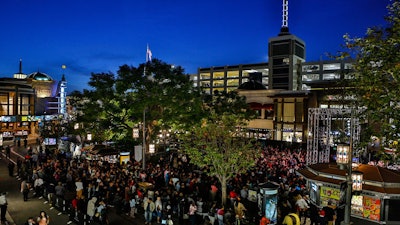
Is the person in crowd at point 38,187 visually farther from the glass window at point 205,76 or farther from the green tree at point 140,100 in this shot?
the glass window at point 205,76

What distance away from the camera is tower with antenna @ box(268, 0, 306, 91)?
81875 mm

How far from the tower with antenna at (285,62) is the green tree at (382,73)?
72781mm

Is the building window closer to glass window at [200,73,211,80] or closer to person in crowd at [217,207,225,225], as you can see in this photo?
glass window at [200,73,211,80]

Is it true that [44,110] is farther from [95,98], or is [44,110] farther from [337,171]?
Result: [337,171]

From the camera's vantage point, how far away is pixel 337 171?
17906 millimetres

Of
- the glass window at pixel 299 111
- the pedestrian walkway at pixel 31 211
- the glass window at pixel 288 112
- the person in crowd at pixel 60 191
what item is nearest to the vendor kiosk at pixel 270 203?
the pedestrian walkway at pixel 31 211

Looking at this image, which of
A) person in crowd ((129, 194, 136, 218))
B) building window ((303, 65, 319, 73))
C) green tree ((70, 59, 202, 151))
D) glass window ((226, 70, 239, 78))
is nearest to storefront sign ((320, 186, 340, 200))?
person in crowd ((129, 194, 136, 218))

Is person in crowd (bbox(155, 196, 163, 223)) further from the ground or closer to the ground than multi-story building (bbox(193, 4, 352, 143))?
closer to the ground

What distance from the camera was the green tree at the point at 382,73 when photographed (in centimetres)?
1019

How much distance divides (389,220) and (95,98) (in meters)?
23.4

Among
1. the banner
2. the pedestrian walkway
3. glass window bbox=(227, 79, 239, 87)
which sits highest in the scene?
glass window bbox=(227, 79, 239, 87)

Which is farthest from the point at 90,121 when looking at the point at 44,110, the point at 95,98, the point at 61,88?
the point at 44,110

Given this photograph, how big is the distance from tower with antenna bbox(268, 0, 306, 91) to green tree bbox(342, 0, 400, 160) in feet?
239

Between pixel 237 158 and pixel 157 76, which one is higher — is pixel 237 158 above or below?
below
